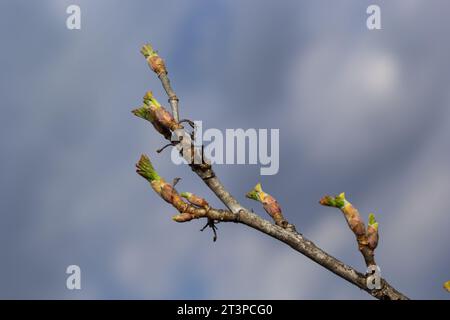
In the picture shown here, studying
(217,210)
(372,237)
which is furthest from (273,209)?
(372,237)

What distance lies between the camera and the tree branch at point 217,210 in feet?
26.1

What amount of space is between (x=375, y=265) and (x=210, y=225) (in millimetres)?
1929

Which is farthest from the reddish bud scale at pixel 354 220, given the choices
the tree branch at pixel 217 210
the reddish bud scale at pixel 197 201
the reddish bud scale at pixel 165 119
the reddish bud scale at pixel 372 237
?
the reddish bud scale at pixel 165 119

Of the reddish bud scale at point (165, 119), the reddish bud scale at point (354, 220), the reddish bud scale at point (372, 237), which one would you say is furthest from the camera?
the reddish bud scale at point (165, 119)

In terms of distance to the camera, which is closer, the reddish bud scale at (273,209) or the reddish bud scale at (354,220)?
the reddish bud scale at (354,220)

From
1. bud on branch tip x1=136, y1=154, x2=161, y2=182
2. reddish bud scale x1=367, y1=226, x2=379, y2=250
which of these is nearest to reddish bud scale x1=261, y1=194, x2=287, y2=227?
reddish bud scale x1=367, y1=226, x2=379, y2=250

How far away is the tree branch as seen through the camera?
7957 millimetres

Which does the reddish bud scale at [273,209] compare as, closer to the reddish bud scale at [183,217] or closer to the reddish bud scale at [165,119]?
the reddish bud scale at [183,217]

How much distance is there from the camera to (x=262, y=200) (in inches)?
343

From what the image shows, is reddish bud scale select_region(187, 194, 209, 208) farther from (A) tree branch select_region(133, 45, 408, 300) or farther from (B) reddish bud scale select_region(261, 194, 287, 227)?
(B) reddish bud scale select_region(261, 194, 287, 227)

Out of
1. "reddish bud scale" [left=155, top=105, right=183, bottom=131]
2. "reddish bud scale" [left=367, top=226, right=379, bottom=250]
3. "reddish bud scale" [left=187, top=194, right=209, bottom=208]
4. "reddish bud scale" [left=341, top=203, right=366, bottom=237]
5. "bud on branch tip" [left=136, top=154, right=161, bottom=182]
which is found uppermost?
"reddish bud scale" [left=155, top=105, right=183, bottom=131]

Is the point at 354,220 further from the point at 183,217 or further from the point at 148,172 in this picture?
the point at 148,172

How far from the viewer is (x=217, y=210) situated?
27.3ft
